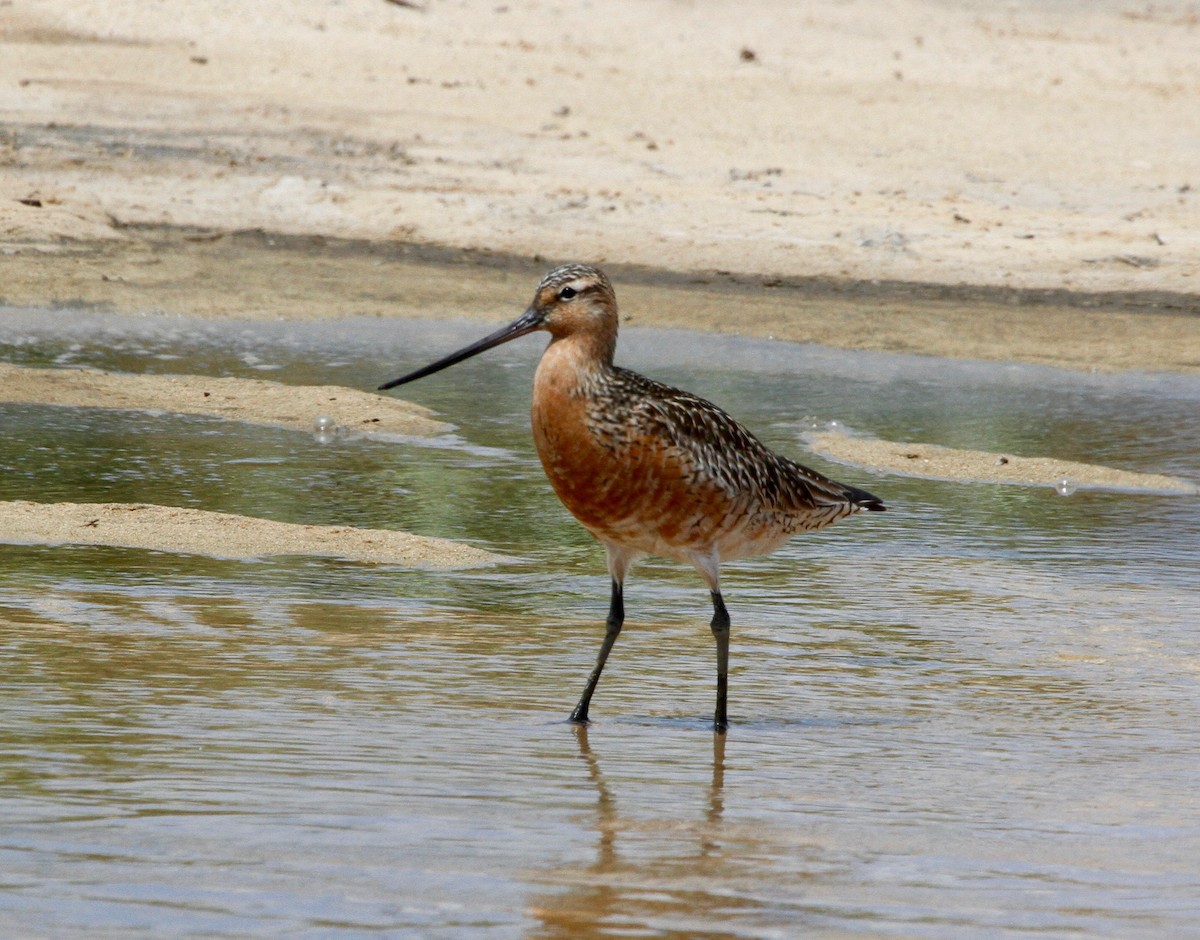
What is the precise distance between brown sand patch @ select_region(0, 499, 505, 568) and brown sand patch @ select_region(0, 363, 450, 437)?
8.64ft

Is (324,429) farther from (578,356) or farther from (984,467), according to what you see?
(578,356)

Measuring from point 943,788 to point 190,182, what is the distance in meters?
13.8

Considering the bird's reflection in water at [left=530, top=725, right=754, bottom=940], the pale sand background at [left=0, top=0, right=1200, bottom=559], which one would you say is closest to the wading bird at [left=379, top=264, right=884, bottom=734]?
the bird's reflection in water at [left=530, top=725, right=754, bottom=940]

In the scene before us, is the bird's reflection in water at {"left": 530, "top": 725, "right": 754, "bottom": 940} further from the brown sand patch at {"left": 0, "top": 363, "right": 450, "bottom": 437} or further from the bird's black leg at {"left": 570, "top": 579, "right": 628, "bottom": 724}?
the brown sand patch at {"left": 0, "top": 363, "right": 450, "bottom": 437}

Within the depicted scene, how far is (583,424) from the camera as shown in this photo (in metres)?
5.55

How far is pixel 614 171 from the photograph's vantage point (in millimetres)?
18172

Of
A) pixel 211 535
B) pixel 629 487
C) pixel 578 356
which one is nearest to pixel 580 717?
pixel 629 487

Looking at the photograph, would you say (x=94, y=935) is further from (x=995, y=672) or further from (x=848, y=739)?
(x=995, y=672)

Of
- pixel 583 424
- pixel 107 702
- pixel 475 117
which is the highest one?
pixel 475 117

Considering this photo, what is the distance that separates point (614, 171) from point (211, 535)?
35.5 feet

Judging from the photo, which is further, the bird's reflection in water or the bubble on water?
the bubble on water

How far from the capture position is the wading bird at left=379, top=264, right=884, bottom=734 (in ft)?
18.3

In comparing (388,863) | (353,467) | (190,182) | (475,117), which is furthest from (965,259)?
(388,863)

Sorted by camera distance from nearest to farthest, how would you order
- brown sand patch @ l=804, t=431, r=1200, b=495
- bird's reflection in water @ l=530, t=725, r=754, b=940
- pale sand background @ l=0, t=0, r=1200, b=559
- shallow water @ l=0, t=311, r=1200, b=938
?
bird's reflection in water @ l=530, t=725, r=754, b=940 → shallow water @ l=0, t=311, r=1200, b=938 → brown sand patch @ l=804, t=431, r=1200, b=495 → pale sand background @ l=0, t=0, r=1200, b=559
